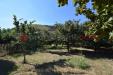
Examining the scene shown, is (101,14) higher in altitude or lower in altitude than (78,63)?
higher

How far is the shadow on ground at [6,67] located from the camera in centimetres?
3168

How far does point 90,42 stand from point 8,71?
21143mm

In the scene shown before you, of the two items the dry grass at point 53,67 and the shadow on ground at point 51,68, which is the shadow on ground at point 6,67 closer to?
the dry grass at point 53,67

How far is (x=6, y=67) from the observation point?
1335 inches

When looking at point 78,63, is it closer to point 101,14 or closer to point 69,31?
point 69,31

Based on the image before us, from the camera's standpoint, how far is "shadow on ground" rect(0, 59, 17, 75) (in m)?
31.7

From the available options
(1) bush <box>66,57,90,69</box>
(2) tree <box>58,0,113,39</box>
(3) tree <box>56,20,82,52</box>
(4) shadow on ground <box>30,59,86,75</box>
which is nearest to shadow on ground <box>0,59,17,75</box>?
(4) shadow on ground <box>30,59,86,75</box>

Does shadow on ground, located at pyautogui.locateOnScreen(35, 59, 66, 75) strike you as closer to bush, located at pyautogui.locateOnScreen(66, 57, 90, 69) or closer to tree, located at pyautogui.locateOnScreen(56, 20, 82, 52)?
bush, located at pyautogui.locateOnScreen(66, 57, 90, 69)

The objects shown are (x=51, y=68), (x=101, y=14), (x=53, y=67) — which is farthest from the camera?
(x=53, y=67)

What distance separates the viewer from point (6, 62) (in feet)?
119

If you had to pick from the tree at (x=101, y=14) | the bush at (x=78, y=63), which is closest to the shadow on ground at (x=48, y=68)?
the bush at (x=78, y=63)

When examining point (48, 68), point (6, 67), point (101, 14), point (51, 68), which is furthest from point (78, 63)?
point (101, 14)

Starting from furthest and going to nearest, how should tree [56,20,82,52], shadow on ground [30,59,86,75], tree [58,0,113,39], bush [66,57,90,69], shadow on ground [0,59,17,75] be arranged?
tree [56,20,82,52] < bush [66,57,90,69] < shadow on ground [0,59,17,75] < shadow on ground [30,59,86,75] < tree [58,0,113,39]

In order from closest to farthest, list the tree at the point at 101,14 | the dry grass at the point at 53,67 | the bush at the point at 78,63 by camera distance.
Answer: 1. the tree at the point at 101,14
2. the dry grass at the point at 53,67
3. the bush at the point at 78,63
